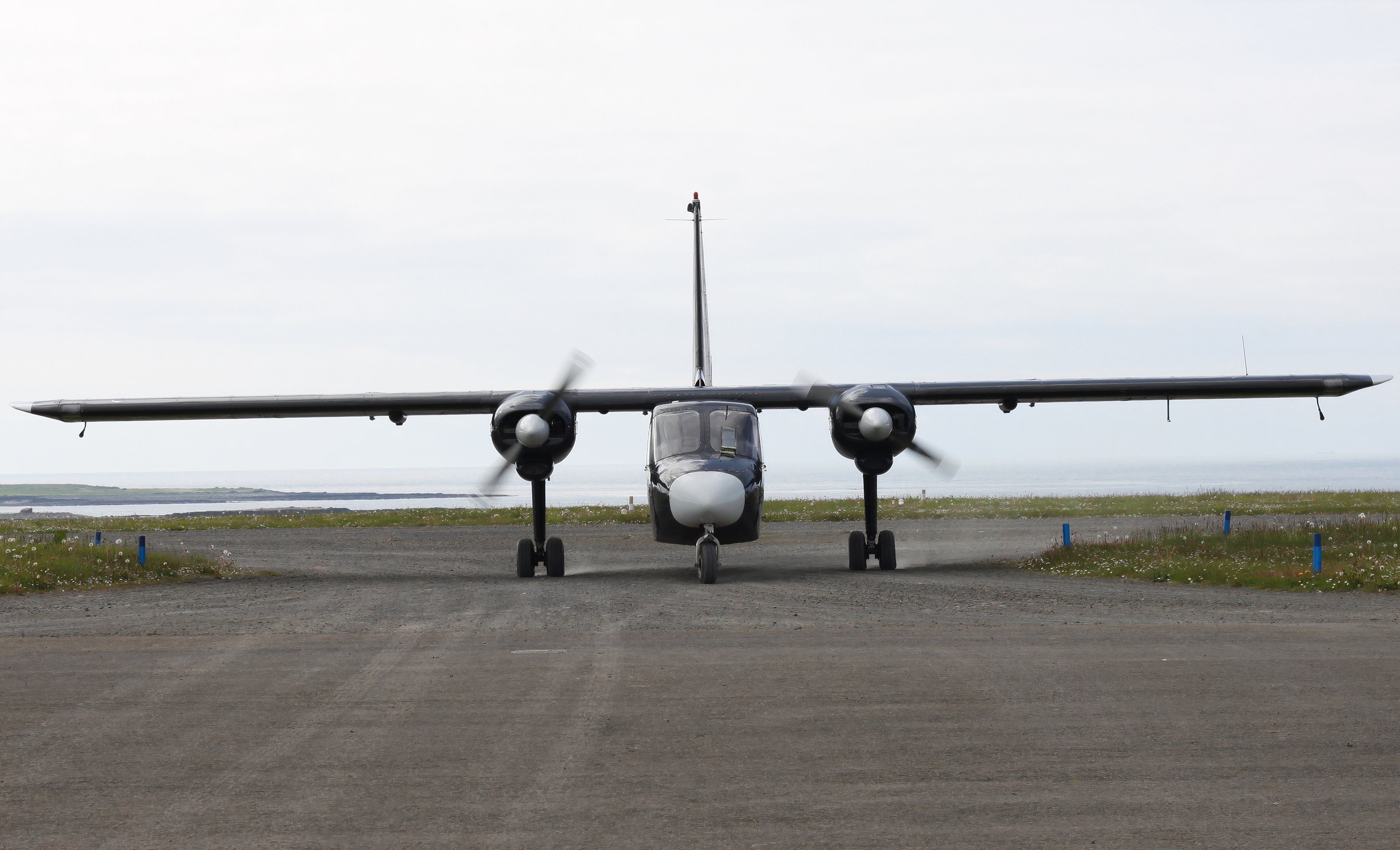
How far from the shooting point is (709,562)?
1955 cm

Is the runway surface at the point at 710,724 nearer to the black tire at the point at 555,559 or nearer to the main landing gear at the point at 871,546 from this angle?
the black tire at the point at 555,559

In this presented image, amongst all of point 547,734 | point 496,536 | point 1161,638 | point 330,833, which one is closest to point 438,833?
point 330,833

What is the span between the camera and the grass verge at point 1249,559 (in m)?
18.4

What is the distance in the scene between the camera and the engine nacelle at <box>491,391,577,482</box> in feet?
68.7

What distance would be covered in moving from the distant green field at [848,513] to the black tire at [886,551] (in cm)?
1900

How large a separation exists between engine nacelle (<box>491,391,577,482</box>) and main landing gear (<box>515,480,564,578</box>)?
52 centimetres

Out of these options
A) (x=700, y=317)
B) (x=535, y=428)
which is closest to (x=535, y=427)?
(x=535, y=428)

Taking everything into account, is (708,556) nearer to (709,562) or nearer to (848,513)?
(709,562)

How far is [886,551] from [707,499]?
5.25m

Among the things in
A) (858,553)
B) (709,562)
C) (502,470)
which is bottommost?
(858,553)

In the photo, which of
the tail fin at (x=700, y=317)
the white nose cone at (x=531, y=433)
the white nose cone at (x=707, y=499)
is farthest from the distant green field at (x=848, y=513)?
the white nose cone at (x=707, y=499)

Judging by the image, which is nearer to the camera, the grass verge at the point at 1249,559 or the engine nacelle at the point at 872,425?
the grass verge at the point at 1249,559

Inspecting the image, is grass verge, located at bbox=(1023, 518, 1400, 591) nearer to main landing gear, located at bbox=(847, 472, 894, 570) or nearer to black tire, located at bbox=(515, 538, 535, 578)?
main landing gear, located at bbox=(847, 472, 894, 570)

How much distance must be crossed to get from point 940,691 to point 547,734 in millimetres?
3436
